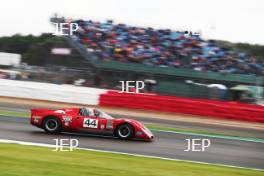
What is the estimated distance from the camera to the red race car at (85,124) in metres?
11.4

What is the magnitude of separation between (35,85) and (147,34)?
20.5 feet

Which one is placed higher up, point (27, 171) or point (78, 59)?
point (78, 59)

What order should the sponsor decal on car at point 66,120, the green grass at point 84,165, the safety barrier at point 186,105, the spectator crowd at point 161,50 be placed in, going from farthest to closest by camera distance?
1. the spectator crowd at point 161,50
2. the safety barrier at point 186,105
3. the sponsor decal on car at point 66,120
4. the green grass at point 84,165

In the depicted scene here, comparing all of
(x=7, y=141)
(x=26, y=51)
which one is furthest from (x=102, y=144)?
(x=26, y=51)

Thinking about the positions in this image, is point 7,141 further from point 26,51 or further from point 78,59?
point 26,51

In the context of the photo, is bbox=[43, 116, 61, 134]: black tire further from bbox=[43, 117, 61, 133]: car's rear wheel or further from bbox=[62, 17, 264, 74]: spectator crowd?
bbox=[62, 17, 264, 74]: spectator crowd

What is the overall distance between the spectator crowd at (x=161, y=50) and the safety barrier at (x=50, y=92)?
119 inches

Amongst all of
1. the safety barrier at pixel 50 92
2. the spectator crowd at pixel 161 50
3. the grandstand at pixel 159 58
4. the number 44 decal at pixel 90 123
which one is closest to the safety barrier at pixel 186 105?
the safety barrier at pixel 50 92

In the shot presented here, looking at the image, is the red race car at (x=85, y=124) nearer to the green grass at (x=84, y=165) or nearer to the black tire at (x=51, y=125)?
the black tire at (x=51, y=125)

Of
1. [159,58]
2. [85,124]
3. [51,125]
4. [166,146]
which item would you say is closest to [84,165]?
[166,146]

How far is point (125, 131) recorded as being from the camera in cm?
1149

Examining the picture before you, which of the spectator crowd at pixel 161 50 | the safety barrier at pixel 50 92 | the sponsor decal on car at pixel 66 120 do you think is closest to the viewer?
the sponsor decal on car at pixel 66 120

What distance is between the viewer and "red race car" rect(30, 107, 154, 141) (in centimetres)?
1143

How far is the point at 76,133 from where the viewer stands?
12.1m
